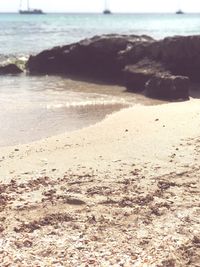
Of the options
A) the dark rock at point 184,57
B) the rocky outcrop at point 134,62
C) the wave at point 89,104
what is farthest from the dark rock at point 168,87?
the dark rock at point 184,57

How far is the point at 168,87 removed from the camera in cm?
1352

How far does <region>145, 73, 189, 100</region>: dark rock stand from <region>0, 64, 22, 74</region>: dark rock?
7736 mm

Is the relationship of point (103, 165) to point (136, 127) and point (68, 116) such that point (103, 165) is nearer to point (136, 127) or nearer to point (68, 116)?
point (136, 127)

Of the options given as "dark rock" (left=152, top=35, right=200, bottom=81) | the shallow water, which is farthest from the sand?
"dark rock" (left=152, top=35, right=200, bottom=81)

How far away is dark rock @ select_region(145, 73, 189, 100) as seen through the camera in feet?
43.7

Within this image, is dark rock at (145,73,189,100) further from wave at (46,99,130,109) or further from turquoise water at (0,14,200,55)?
turquoise water at (0,14,200,55)

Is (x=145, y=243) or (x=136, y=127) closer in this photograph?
(x=145, y=243)

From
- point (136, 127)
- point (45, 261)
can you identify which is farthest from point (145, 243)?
point (136, 127)

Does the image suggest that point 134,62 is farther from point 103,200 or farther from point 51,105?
point 103,200

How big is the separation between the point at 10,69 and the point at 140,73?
6.78m

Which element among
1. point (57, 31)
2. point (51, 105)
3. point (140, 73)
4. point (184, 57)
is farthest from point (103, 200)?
point (57, 31)

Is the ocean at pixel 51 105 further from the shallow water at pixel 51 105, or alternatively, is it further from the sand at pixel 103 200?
the sand at pixel 103 200

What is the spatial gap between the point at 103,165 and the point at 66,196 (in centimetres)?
124

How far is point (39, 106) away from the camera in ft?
40.9
